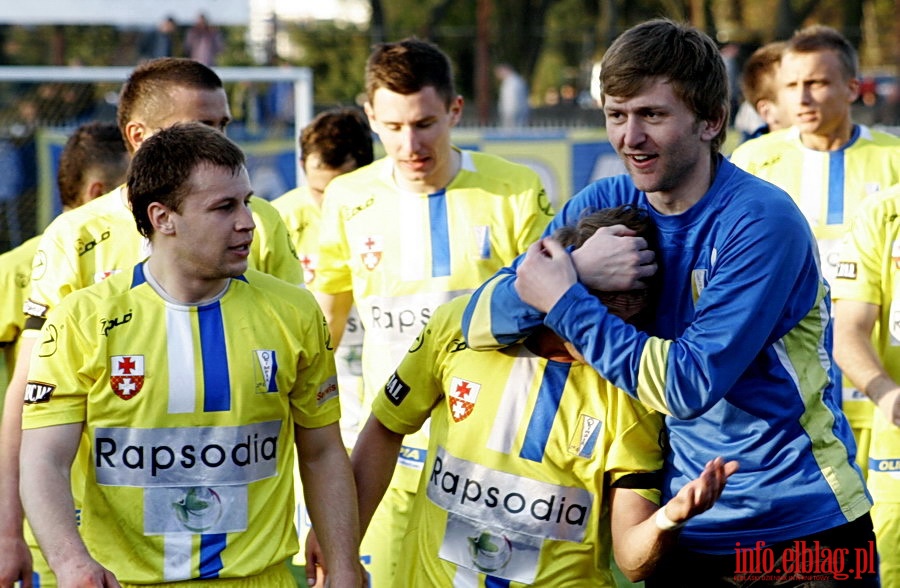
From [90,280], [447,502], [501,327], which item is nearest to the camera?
[501,327]

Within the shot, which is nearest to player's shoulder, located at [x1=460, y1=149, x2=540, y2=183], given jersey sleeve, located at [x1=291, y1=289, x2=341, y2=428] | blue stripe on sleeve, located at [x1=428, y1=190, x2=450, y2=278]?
blue stripe on sleeve, located at [x1=428, y1=190, x2=450, y2=278]

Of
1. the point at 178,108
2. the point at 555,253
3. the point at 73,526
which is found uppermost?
the point at 178,108

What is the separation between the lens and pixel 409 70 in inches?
213

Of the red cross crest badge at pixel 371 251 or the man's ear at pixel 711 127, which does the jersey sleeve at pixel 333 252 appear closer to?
the red cross crest badge at pixel 371 251

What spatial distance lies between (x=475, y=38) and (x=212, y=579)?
20286 mm

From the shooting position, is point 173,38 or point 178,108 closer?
point 178,108

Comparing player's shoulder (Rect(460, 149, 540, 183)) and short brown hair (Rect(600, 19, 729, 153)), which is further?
player's shoulder (Rect(460, 149, 540, 183))

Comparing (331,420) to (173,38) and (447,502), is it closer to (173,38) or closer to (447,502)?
(447,502)

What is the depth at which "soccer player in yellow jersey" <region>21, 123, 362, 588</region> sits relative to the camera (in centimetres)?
357

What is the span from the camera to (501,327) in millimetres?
3365

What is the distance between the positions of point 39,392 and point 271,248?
122 centimetres

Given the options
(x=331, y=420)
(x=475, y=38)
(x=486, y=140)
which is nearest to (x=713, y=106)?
(x=331, y=420)

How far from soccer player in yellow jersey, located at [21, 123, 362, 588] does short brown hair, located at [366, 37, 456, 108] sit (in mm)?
1766

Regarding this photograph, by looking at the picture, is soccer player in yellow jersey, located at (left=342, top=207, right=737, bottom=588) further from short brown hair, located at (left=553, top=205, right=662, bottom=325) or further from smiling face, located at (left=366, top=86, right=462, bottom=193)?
smiling face, located at (left=366, top=86, right=462, bottom=193)
